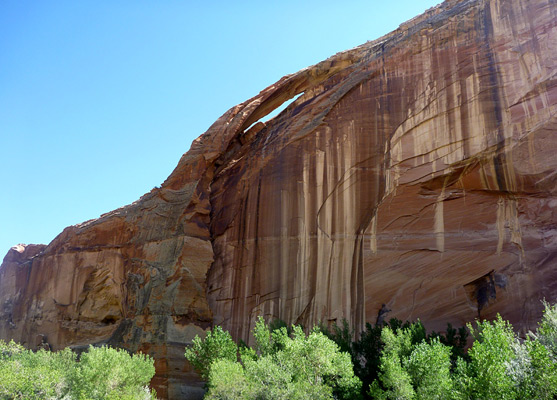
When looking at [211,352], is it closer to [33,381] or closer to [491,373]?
[33,381]

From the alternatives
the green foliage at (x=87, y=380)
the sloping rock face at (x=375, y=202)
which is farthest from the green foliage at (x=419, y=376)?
the green foliage at (x=87, y=380)

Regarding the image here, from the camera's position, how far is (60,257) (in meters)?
37.8

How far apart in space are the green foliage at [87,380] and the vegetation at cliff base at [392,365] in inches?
116

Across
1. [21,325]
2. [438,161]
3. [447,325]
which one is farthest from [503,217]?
[21,325]

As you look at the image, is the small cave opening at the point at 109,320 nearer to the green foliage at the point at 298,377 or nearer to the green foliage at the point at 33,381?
the green foliage at the point at 33,381

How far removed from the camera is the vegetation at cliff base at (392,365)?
13578 millimetres

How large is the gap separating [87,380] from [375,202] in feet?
52.7

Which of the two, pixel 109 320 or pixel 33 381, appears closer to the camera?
pixel 33 381

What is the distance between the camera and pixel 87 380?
74.5ft

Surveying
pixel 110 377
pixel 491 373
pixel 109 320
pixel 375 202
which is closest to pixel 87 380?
pixel 110 377

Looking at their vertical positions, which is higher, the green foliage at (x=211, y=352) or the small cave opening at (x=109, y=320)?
the small cave opening at (x=109, y=320)

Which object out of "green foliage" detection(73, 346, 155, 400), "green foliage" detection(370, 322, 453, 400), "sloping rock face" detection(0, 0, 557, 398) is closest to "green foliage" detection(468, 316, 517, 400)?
"green foliage" detection(370, 322, 453, 400)

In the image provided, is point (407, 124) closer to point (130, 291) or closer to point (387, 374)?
point (387, 374)

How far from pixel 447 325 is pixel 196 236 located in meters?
15.3
